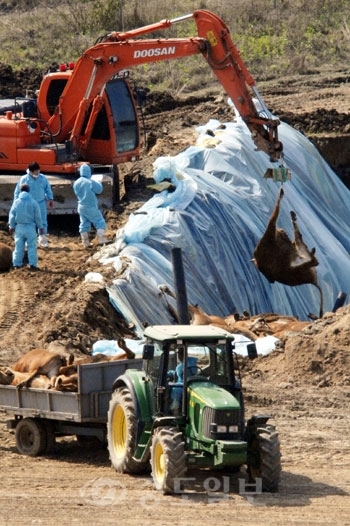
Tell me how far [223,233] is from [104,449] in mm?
9148

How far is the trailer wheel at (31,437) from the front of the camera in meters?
11.4

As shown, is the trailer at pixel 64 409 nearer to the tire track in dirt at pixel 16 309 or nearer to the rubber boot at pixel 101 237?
the tire track in dirt at pixel 16 309

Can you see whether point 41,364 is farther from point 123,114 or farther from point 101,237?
point 123,114

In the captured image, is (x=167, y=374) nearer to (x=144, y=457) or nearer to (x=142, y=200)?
(x=144, y=457)

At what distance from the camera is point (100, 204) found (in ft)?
69.3

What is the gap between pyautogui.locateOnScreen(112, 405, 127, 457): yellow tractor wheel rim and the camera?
1045 cm

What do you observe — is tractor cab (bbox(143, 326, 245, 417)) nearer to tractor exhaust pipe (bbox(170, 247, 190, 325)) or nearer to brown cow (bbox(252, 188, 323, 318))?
tractor exhaust pipe (bbox(170, 247, 190, 325))

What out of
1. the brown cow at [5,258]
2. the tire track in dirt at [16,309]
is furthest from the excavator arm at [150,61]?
the tire track in dirt at [16,309]

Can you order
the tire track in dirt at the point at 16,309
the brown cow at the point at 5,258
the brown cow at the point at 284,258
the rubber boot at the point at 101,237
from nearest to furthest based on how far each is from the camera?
the tire track in dirt at the point at 16,309 < the brown cow at the point at 284,258 < the brown cow at the point at 5,258 < the rubber boot at the point at 101,237

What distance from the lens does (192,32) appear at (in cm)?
3650

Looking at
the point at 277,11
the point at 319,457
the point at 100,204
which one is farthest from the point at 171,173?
the point at 277,11

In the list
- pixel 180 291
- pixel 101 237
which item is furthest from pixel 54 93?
pixel 180 291

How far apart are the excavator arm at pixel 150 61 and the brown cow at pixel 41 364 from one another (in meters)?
8.42

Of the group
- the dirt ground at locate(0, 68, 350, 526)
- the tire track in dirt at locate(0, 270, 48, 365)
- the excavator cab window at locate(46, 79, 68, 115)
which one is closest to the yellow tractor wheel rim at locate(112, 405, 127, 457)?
the dirt ground at locate(0, 68, 350, 526)
